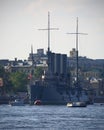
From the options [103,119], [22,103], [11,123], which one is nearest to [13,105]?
[22,103]

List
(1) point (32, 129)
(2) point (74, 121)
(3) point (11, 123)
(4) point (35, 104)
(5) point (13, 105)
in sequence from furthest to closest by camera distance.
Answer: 1. (4) point (35, 104)
2. (5) point (13, 105)
3. (2) point (74, 121)
4. (3) point (11, 123)
5. (1) point (32, 129)

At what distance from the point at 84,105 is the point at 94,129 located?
83640 mm

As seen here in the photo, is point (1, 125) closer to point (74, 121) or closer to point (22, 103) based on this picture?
point (74, 121)

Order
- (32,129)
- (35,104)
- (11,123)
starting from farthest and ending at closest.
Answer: (35,104)
(11,123)
(32,129)

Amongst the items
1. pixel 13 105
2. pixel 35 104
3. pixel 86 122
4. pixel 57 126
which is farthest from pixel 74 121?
pixel 35 104

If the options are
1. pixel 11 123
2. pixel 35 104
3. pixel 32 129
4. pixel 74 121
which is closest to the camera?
pixel 32 129

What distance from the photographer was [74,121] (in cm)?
11638

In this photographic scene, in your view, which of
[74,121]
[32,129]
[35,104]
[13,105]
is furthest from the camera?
[35,104]

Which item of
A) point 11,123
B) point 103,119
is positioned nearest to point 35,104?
point 103,119

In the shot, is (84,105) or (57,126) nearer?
(57,126)

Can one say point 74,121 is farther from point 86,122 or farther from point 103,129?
point 103,129

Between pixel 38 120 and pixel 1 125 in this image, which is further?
pixel 38 120

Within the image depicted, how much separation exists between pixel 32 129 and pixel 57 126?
6.09 m

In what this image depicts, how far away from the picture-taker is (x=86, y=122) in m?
114
